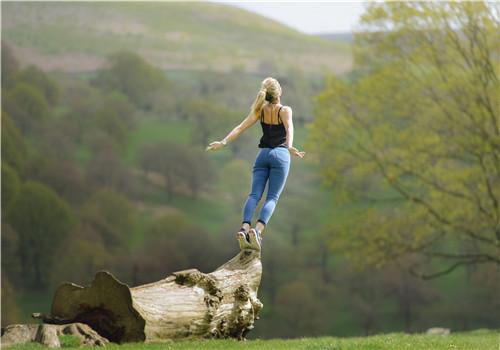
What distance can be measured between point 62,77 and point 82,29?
930 centimetres

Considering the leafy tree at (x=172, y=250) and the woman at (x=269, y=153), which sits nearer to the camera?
the woman at (x=269, y=153)

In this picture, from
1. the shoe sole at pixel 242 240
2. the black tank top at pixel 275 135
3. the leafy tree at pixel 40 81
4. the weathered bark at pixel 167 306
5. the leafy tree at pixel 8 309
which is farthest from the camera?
the leafy tree at pixel 40 81

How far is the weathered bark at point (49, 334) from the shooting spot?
48.2 ft

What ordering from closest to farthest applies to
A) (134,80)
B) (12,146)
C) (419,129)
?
(419,129)
(12,146)
(134,80)

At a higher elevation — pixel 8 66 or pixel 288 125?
pixel 288 125

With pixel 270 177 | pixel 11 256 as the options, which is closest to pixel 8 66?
pixel 11 256

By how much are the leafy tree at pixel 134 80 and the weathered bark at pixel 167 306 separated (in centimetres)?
6884

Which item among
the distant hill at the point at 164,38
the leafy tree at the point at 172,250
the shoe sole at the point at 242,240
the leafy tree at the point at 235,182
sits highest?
the distant hill at the point at 164,38

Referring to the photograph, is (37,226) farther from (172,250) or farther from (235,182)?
(235,182)

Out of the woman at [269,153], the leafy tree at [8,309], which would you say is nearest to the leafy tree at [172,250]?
the leafy tree at [8,309]

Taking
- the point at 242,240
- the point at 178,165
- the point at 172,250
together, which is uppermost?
the point at 242,240

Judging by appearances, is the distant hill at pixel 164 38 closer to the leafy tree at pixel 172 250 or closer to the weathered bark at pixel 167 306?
the leafy tree at pixel 172 250

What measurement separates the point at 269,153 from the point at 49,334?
17.2 feet

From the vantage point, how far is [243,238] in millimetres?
15844
